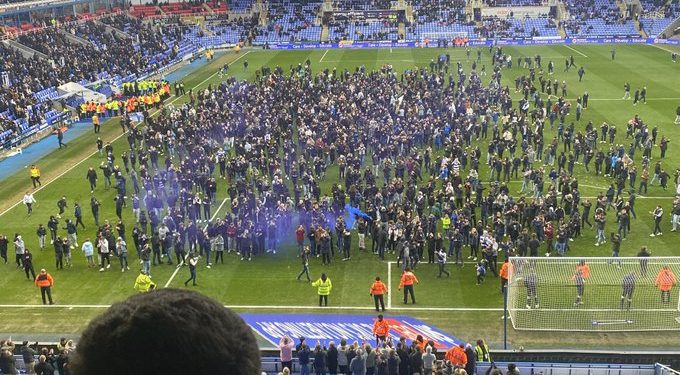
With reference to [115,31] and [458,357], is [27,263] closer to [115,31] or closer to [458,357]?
[458,357]

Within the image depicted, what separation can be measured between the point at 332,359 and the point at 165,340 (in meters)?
14.3

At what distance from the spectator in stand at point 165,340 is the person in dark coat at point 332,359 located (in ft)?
45.7

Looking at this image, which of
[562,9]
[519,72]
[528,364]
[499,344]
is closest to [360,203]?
[499,344]

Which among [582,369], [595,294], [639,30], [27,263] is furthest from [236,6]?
[582,369]

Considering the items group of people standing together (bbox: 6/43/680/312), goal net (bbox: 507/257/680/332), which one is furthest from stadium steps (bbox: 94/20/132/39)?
goal net (bbox: 507/257/680/332)

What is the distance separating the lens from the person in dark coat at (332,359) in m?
15.4

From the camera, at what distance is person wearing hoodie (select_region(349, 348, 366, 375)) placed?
49.4 feet

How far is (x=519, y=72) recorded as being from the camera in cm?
5569

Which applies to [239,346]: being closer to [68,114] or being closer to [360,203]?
[360,203]

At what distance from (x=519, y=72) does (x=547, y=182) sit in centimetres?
2811

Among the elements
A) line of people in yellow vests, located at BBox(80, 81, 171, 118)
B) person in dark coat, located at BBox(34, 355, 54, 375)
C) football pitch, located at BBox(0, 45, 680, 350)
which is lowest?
football pitch, located at BBox(0, 45, 680, 350)

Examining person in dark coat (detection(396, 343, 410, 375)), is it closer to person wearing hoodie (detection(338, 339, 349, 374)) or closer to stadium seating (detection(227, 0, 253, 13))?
person wearing hoodie (detection(338, 339, 349, 374))

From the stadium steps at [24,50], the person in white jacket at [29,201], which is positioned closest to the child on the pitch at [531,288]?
the person in white jacket at [29,201]

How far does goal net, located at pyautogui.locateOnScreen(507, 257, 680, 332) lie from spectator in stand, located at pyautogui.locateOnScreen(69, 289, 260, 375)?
720 inches
